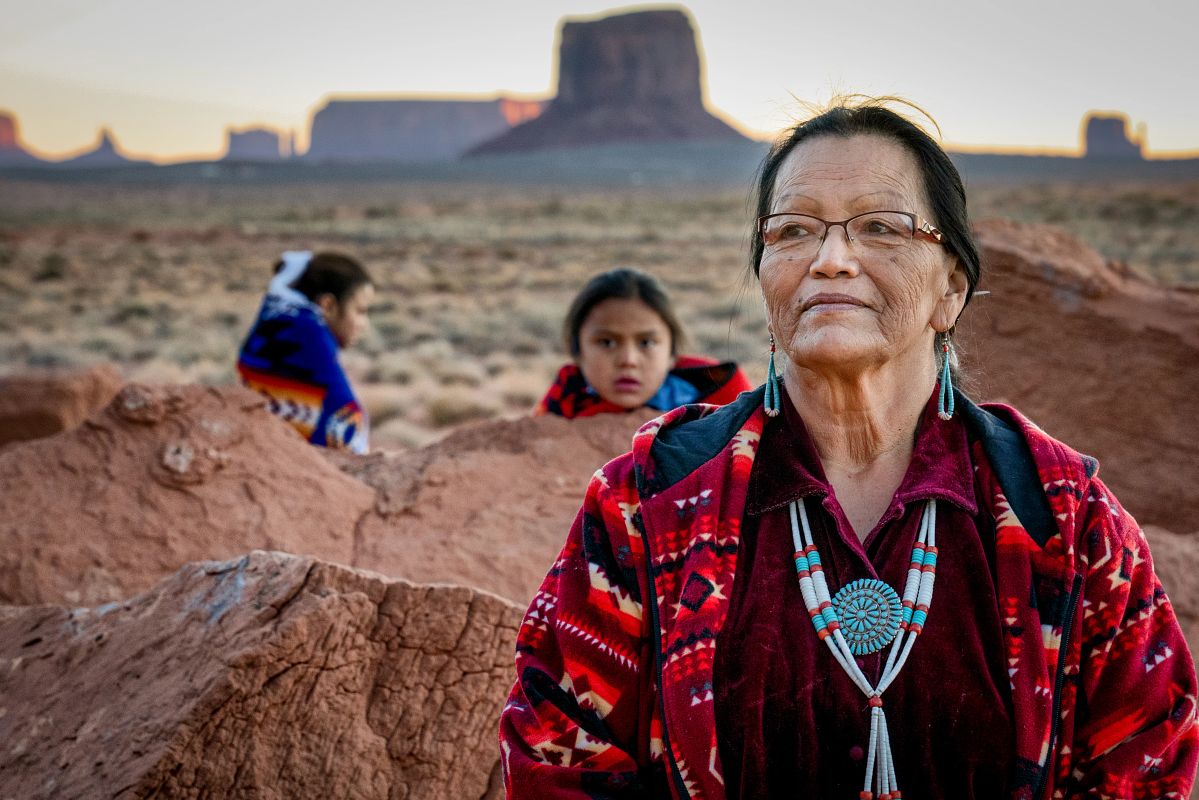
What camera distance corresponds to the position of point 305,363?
592cm

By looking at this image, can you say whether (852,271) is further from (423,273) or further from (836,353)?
(423,273)

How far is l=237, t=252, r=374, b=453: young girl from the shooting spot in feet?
19.4

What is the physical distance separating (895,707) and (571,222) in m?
38.3

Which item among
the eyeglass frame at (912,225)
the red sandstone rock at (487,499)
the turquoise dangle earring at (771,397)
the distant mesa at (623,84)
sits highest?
the distant mesa at (623,84)

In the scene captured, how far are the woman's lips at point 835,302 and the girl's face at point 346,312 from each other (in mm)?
4479

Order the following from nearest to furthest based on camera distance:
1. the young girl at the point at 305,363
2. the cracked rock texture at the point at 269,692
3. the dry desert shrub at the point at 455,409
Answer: the cracked rock texture at the point at 269,692 → the young girl at the point at 305,363 → the dry desert shrub at the point at 455,409

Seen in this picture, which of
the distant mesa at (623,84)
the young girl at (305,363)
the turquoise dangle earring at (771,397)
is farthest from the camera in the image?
the distant mesa at (623,84)

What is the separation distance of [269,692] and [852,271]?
5.12 ft

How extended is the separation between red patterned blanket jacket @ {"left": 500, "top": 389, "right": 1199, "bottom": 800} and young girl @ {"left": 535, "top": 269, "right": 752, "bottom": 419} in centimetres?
291

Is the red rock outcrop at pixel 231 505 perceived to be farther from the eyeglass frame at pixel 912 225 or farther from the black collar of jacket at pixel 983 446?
the eyeglass frame at pixel 912 225

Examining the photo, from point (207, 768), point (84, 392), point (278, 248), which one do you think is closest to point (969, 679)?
point (207, 768)

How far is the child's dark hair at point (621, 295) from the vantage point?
16.1ft

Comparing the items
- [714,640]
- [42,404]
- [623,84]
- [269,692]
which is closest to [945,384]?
[714,640]

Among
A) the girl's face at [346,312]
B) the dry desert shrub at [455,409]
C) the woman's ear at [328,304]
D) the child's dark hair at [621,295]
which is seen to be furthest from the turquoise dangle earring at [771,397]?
the dry desert shrub at [455,409]
